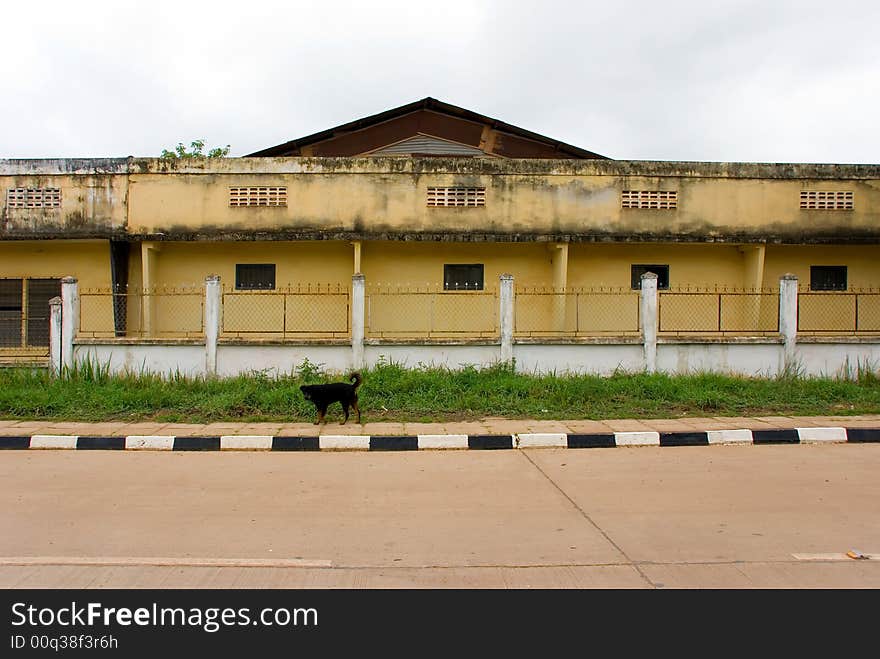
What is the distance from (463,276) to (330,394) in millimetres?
5816

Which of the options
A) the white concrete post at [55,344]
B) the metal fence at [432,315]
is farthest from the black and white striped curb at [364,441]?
the metal fence at [432,315]

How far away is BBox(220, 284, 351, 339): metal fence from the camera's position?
12578 millimetres

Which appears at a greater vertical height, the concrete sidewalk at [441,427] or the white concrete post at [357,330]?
the white concrete post at [357,330]

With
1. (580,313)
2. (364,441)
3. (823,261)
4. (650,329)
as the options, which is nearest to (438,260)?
(580,313)

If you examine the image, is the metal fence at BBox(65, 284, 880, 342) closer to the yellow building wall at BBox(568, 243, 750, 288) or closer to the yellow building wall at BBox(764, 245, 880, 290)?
the yellow building wall at BBox(568, 243, 750, 288)

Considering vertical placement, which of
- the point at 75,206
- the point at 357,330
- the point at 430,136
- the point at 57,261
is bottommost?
the point at 357,330

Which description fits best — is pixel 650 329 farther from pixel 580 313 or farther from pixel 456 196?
pixel 456 196

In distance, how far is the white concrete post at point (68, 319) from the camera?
11648 millimetres

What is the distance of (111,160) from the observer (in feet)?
45.6

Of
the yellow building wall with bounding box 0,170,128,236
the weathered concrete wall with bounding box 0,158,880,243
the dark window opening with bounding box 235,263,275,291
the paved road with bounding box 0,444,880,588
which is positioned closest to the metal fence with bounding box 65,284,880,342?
the dark window opening with bounding box 235,263,275,291

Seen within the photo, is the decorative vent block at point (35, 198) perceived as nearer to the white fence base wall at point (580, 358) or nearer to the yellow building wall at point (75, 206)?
the yellow building wall at point (75, 206)

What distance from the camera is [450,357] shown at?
459 inches

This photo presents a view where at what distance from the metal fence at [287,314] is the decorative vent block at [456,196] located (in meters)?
2.58

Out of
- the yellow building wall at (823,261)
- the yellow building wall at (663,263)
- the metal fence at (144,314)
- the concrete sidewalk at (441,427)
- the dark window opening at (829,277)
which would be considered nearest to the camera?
the concrete sidewalk at (441,427)
